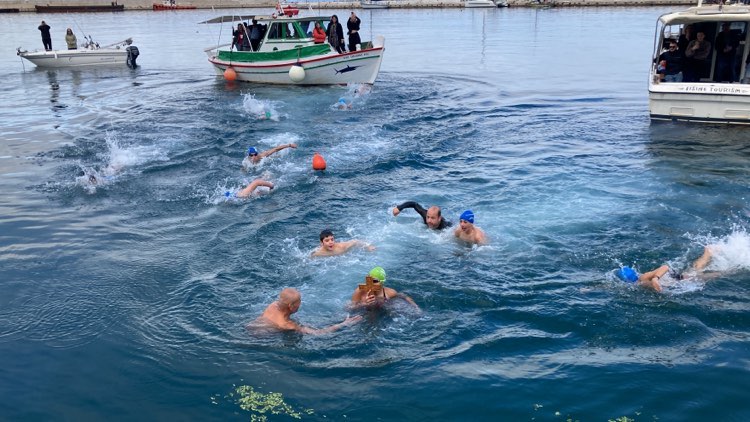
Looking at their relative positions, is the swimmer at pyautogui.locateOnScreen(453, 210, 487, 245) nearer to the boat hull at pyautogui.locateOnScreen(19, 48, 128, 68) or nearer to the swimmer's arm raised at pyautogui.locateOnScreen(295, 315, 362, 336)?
the swimmer's arm raised at pyautogui.locateOnScreen(295, 315, 362, 336)

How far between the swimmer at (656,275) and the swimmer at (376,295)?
9.40 ft

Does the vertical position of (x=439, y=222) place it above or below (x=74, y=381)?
above

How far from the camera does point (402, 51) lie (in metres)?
37.9

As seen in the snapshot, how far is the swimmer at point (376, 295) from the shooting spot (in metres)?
8.05

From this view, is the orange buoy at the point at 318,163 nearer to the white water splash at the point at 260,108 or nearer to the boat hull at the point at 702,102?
the white water splash at the point at 260,108

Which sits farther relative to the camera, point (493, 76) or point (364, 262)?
point (493, 76)

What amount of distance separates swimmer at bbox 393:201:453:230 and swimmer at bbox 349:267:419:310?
224 centimetres

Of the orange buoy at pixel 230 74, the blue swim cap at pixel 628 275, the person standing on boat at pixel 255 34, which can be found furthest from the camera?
the orange buoy at pixel 230 74

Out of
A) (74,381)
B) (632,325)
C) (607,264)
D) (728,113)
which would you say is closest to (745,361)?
(632,325)

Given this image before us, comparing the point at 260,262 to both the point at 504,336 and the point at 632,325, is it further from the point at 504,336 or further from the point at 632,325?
the point at 632,325

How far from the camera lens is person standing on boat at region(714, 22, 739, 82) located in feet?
53.1

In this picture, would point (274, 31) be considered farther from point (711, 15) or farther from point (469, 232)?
point (469, 232)

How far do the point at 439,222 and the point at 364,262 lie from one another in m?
1.59

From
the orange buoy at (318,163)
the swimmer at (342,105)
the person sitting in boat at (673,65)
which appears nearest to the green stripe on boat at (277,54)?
the swimmer at (342,105)
